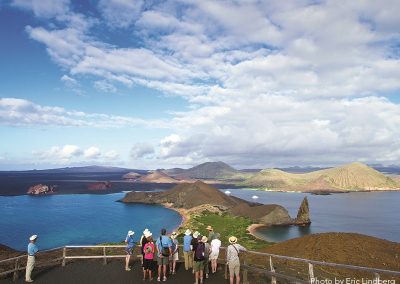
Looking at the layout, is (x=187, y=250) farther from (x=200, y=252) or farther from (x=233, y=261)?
(x=233, y=261)

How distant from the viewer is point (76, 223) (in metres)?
130

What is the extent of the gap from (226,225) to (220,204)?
47800mm

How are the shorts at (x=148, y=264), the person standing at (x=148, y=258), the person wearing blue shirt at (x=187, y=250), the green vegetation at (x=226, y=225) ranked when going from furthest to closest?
the green vegetation at (x=226, y=225) < the person wearing blue shirt at (x=187, y=250) < the shorts at (x=148, y=264) < the person standing at (x=148, y=258)

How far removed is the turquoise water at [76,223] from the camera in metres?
99.0

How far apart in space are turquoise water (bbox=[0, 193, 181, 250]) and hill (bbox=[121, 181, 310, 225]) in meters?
10.4

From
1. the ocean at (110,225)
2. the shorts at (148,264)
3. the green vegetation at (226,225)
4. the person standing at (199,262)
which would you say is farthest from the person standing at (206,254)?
the ocean at (110,225)

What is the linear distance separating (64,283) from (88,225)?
370 ft

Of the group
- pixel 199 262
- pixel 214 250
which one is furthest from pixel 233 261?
pixel 214 250

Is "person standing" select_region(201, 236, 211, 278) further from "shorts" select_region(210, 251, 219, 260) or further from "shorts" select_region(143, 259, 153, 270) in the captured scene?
"shorts" select_region(143, 259, 153, 270)

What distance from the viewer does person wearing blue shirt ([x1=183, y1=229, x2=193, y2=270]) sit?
20781 millimetres

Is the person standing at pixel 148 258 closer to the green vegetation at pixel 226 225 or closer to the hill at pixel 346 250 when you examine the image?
the hill at pixel 346 250

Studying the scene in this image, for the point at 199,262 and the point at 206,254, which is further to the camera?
the point at 206,254

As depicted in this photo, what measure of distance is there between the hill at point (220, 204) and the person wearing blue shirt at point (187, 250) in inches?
4017

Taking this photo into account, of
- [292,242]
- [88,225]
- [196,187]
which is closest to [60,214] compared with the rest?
[88,225]
